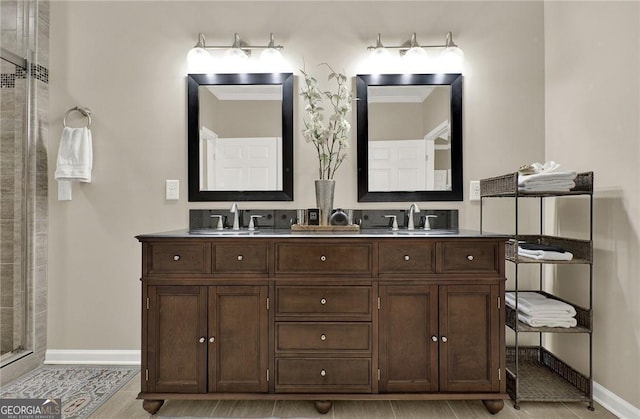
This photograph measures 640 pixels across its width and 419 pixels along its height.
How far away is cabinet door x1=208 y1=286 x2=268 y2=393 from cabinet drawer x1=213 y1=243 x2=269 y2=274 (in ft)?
0.30

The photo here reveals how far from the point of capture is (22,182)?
7.90ft

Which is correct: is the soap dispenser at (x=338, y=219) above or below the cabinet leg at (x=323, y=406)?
above

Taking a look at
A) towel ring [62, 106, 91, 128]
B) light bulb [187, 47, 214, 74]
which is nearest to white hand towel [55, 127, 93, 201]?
towel ring [62, 106, 91, 128]

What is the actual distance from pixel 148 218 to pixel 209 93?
2.94 feet

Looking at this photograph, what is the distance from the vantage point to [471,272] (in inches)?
73.8

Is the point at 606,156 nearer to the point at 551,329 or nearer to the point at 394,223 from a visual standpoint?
the point at 551,329

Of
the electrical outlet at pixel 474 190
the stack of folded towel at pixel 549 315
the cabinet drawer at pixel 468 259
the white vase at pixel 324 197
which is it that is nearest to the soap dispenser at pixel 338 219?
the white vase at pixel 324 197

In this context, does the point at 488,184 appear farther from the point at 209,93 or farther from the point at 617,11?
the point at 209,93

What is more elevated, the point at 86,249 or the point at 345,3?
the point at 345,3

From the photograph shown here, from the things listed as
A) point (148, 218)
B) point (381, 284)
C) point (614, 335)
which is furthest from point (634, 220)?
point (148, 218)

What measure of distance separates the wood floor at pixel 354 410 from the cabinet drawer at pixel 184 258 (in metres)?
0.71

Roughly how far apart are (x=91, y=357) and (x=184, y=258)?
49.5 inches

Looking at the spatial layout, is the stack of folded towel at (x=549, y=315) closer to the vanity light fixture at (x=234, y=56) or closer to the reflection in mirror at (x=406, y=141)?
the reflection in mirror at (x=406, y=141)

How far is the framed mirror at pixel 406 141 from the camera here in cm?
247
